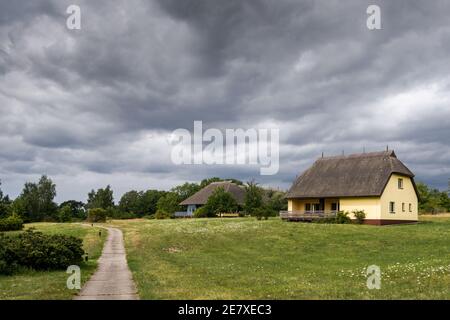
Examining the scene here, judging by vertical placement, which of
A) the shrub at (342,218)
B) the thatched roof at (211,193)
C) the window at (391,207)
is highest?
the thatched roof at (211,193)

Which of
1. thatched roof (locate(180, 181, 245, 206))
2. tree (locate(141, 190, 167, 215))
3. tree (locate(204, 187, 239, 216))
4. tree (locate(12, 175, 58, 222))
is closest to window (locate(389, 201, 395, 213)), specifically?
tree (locate(204, 187, 239, 216))

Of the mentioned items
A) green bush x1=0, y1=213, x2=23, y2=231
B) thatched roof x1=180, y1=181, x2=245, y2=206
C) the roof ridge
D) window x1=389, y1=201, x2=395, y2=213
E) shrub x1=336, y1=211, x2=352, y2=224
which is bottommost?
green bush x1=0, y1=213, x2=23, y2=231

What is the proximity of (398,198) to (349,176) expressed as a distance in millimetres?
5646

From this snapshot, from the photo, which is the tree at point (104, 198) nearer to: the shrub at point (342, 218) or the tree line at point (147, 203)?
the tree line at point (147, 203)

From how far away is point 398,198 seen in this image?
4916 cm

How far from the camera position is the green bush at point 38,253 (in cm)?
1982

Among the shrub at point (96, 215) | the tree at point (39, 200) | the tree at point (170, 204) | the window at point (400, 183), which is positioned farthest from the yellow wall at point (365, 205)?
the tree at point (39, 200)

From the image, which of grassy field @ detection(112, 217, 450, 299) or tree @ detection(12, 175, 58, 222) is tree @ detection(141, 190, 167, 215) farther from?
grassy field @ detection(112, 217, 450, 299)

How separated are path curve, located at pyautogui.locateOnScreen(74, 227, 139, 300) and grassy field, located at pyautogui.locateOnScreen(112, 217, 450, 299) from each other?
1.48ft

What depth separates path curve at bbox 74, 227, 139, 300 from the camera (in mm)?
13215

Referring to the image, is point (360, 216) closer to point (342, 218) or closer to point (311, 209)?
point (342, 218)

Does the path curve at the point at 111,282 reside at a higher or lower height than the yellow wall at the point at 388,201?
lower

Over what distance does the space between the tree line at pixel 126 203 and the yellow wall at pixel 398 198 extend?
45.4 feet
